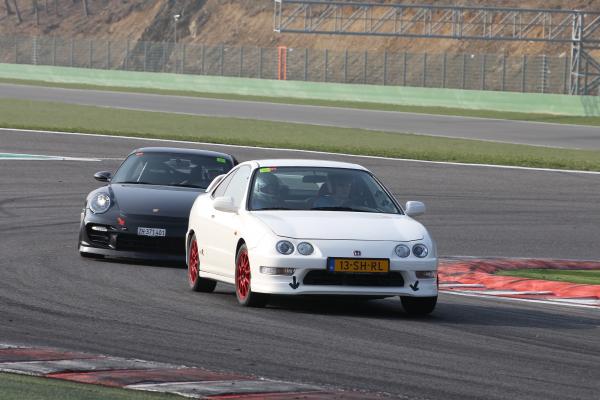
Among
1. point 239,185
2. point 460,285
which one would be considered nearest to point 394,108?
point 460,285

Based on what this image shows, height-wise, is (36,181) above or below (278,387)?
below

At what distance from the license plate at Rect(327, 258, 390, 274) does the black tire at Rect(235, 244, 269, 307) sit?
27.7 inches

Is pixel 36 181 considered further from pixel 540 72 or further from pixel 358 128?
pixel 540 72

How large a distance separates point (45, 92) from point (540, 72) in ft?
68.0

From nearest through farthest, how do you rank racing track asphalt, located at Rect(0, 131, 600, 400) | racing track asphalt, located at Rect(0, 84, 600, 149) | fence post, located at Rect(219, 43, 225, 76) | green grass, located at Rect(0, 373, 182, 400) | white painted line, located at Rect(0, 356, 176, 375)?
green grass, located at Rect(0, 373, 182, 400) → white painted line, located at Rect(0, 356, 176, 375) → racing track asphalt, located at Rect(0, 131, 600, 400) → racing track asphalt, located at Rect(0, 84, 600, 149) → fence post, located at Rect(219, 43, 225, 76)

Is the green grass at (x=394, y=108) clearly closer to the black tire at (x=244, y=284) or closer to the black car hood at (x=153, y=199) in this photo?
the black car hood at (x=153, y=199)

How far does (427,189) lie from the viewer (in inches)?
968

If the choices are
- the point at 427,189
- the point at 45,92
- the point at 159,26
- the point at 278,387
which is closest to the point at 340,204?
the point at 278,387

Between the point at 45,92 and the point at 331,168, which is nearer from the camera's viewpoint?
the point at 331,168

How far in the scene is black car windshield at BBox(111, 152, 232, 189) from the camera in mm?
16984

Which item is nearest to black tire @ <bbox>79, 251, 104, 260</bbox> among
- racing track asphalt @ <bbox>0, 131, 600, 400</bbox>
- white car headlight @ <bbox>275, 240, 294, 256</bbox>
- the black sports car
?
the black sports car

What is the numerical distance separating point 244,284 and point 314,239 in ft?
2.80

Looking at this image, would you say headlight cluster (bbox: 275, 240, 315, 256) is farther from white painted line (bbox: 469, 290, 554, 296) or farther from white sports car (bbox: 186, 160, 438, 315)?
white painted line (bbox: 469, 290, 554, 296)

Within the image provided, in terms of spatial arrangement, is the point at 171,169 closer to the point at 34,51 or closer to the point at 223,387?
the point at 223,387
